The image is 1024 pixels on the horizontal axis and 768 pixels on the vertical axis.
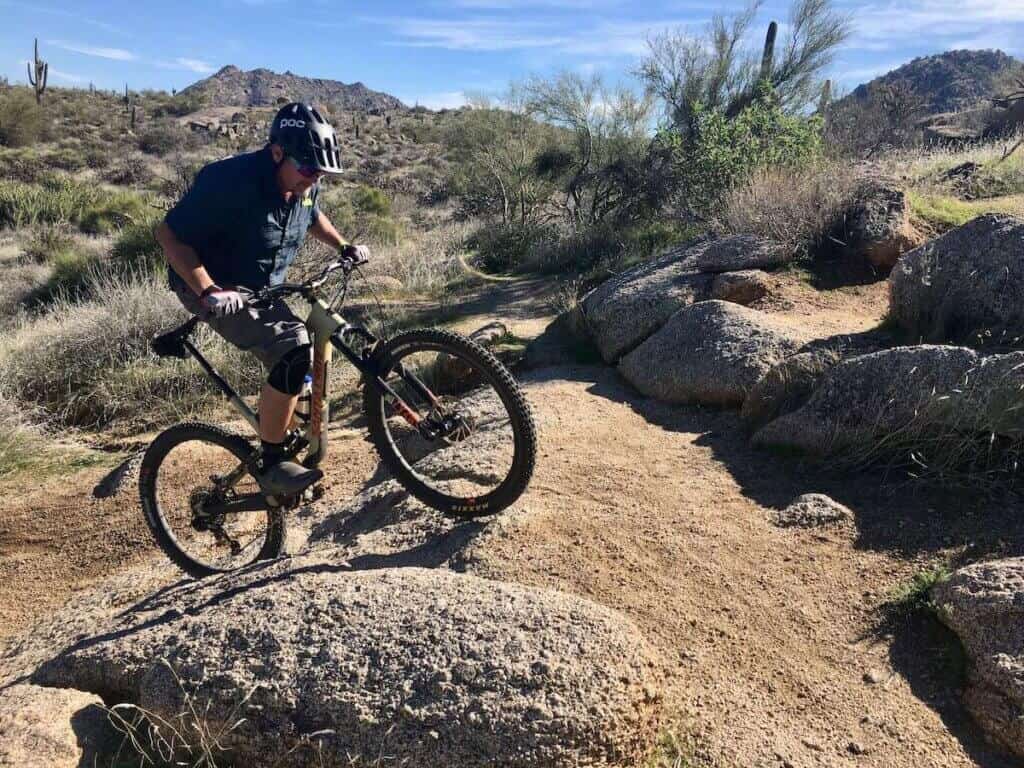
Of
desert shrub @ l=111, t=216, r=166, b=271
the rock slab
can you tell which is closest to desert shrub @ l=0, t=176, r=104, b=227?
desert shrub @ l=111, t=216, r=166, b=271

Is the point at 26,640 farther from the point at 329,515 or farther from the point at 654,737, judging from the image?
the point at 654,737

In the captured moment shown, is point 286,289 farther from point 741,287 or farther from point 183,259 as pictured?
point 741,287

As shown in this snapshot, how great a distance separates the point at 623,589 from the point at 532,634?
627mm

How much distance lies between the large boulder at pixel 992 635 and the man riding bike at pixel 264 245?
256 centimetres

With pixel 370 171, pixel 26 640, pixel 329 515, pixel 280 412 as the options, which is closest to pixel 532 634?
pixel 280 412

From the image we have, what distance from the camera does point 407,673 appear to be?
7.70ft

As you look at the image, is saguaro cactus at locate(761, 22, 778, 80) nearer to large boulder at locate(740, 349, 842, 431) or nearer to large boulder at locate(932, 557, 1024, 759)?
large boulder at locate(740, 349, 842, 431)

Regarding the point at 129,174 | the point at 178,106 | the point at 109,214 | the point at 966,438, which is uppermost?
the point at 178,106

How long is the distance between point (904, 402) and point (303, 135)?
3141 millimetres

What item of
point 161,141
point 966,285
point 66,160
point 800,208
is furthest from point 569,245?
point 161,141

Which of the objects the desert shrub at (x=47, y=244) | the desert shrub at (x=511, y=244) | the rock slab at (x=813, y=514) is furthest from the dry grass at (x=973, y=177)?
the desert shrub at (x=47, y=244)

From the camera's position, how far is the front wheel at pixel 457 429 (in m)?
3.16

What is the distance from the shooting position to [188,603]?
3225 millimetres

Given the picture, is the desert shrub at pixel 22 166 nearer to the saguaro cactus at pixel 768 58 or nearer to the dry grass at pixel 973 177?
the saguaro cactus at pixel 768 58
